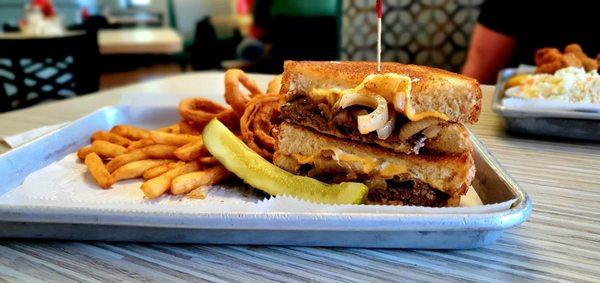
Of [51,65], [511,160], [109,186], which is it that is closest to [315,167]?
[109,186]

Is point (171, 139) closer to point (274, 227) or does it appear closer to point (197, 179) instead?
point (197, 179)

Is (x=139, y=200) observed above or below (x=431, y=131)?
below

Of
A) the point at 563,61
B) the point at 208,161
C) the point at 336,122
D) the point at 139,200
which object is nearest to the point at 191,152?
the point at 208,161

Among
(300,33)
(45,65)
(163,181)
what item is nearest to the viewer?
(163,181)

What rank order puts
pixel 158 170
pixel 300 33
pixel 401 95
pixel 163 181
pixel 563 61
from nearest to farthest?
1. pixel 401 95
2. pixel 163 181
3. pixel 158 170
4. pixel 563 61
5. pixel 300 33

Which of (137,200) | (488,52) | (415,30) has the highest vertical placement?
(415,30)

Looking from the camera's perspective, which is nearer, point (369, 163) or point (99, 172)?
point (369, 163)

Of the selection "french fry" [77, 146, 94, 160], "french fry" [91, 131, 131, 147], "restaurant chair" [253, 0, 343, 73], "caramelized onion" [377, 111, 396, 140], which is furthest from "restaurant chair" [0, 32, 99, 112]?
"restaurant chair" [253, 0, 343, 73]
